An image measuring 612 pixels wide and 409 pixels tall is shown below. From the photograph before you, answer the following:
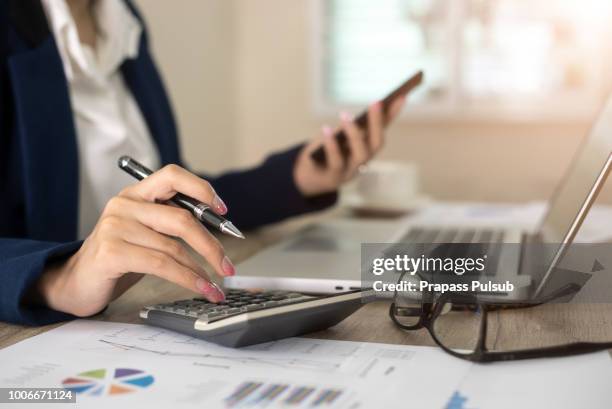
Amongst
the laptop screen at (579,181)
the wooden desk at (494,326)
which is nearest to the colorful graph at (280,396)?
the wooden desk at (494,326)

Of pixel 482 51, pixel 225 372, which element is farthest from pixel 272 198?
pixel 482 51

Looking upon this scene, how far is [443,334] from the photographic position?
656mm

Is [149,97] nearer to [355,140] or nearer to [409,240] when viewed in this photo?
[355,140]

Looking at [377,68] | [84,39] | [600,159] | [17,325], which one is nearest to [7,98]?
[84,39]

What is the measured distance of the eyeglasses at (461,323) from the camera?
1.93 feet

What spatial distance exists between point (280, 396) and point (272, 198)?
781mm

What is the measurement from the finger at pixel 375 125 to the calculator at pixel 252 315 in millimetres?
561

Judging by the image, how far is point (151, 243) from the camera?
664mm

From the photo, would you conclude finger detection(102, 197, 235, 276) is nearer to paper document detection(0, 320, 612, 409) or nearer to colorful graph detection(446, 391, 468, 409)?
paper document detection(0, 320, 612, 409)

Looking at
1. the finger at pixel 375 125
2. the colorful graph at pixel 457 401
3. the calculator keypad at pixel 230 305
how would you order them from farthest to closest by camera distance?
1. the finger at pixel 375 125
2. the calculator keypad at pixel 230 305
3. the colorful graph at pixel 457 401

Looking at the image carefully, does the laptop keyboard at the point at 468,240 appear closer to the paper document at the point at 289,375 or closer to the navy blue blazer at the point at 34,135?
the paper document at the point at 289,375

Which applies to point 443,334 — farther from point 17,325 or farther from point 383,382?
point 17,325

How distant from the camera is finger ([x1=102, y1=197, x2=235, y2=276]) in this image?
65cm

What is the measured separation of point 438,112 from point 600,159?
5.36 feet
